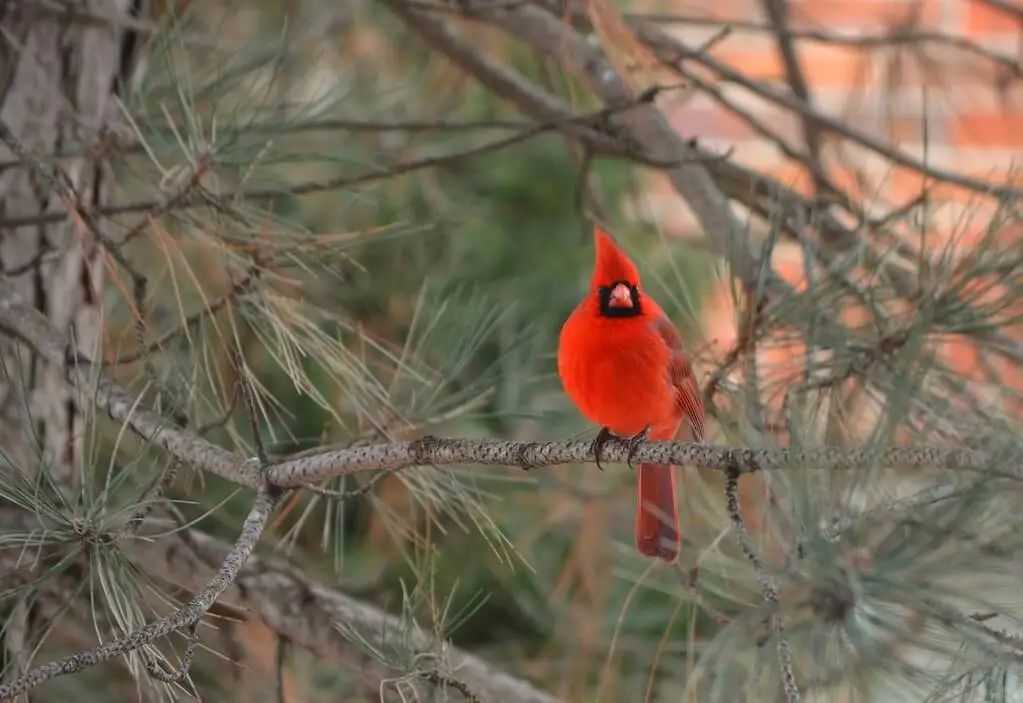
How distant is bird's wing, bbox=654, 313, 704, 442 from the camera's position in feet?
2.82

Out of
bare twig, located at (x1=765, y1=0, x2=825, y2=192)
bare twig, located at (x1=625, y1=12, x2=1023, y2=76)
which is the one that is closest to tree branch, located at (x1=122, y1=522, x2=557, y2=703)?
bare twig, located at (x1=625, y1=12, x2=1023, y2=76)

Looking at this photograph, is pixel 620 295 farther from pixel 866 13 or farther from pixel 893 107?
pixel 866 13

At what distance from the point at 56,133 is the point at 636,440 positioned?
598 millimetres

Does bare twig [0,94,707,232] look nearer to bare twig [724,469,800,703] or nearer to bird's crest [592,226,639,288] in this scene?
bird's crest [592,226,639,288]

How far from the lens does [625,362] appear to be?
2.82 feet

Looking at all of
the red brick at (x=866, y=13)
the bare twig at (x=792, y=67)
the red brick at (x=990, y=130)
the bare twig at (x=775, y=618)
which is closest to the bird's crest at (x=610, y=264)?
the bare twig at (x=775, y=618)

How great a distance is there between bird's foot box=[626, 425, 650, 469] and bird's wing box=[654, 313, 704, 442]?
0.10 ft

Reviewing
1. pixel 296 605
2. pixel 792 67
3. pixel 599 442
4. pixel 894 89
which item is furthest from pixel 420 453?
pixel 894 89

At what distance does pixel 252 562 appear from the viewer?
98 cm

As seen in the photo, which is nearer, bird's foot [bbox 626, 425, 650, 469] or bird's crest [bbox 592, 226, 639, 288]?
bird's foot [bbox 626, 425, 650, 469]

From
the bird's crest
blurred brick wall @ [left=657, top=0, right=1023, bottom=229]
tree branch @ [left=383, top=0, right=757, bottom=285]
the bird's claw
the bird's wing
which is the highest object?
blurred brick wall @ [left=657, top=0, right=1023, bottom=229]

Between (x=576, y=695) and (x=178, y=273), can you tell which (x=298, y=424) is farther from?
(x=576, y=695)

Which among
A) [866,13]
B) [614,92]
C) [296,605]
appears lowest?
[296,605]

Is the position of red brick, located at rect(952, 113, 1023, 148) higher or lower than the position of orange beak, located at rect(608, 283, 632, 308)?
higher
